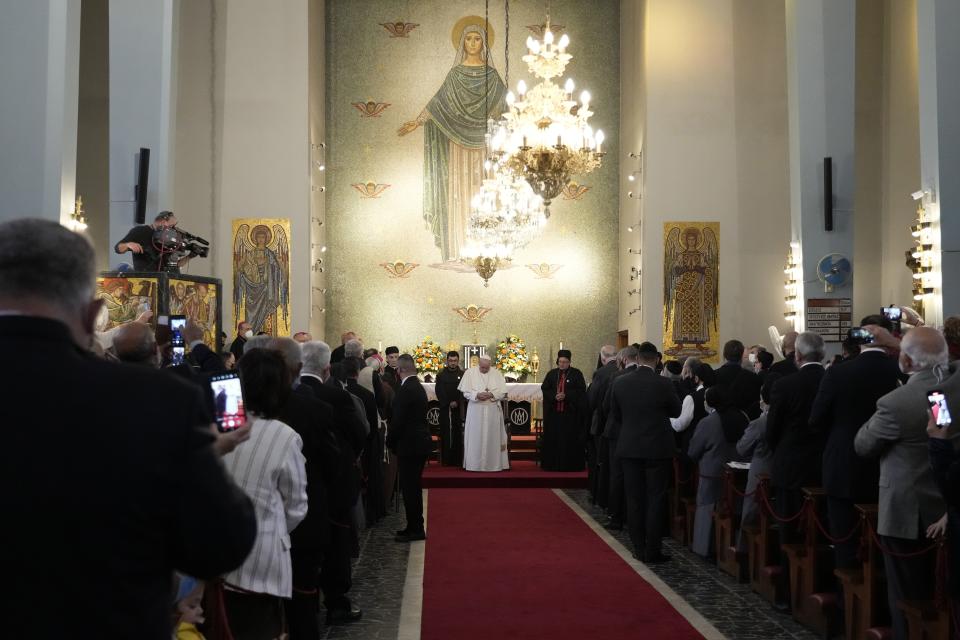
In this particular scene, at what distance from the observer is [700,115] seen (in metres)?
18.6

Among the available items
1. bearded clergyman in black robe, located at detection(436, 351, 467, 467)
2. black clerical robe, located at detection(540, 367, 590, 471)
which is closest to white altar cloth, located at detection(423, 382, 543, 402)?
bearded clergyman in black robe, located at detection(436, 351, 467, 467)

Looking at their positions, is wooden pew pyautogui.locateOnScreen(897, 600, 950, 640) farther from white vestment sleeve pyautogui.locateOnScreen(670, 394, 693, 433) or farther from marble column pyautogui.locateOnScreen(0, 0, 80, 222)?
marble column pyautogui.locateOnScreen(0, 0, 80, 222)

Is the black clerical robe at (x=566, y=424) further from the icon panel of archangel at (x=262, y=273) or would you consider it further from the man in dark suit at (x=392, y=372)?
the icon panel of archangel at (x=262, y=273)

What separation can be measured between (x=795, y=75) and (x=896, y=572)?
10506 mm

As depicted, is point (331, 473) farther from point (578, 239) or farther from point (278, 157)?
point (578, 239)

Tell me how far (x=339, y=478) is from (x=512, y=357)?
13447 millimetres

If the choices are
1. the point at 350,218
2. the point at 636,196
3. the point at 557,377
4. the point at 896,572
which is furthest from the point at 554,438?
the point at 896,572

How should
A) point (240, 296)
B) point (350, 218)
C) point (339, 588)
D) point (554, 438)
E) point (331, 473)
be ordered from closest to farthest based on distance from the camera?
1. point (331, 473)
2. point (339, 588)
3. point (554, 438)
4. point (240, 296)
5. point (350, 218)

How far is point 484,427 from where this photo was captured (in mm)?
15633

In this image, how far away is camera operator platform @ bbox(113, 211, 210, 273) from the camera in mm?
8820

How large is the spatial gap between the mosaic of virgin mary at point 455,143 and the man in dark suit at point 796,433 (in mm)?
14076

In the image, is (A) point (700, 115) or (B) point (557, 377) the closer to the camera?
(B) point (557, 377)

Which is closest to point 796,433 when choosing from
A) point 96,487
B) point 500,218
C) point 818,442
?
point 818,442

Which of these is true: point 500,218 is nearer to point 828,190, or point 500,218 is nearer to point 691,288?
point 691,288
